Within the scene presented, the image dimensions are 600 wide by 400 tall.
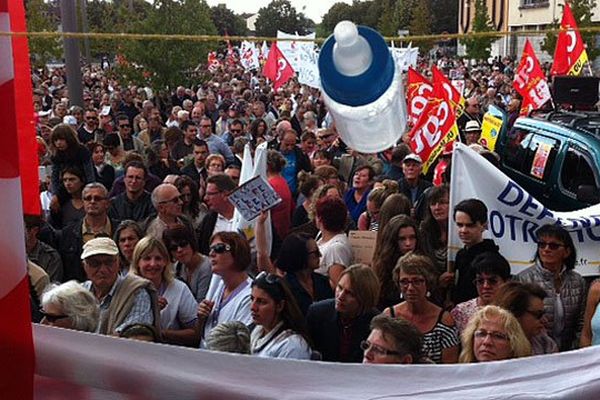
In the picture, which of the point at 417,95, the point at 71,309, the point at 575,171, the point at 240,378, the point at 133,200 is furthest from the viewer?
the point at 417,95

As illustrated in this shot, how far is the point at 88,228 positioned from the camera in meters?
6.14

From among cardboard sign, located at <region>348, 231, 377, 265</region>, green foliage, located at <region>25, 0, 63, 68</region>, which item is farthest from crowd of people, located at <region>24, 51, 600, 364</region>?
green foliage, located at <region>25, 0, 63, 68</region>

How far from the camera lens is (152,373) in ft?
5.31

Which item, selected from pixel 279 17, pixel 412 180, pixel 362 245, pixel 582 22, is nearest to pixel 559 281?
pixel 362 245

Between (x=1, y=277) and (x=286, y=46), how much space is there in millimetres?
17155

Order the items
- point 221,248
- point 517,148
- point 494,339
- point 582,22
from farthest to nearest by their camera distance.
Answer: point 582,22 → point 517,148 → point 221,248 → point 494,339

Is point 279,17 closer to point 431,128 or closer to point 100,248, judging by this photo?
point 431,128

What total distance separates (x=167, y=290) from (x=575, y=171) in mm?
5007

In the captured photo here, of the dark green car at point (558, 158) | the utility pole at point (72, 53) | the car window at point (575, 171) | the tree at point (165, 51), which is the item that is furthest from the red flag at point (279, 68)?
the car window at point (575, 171)

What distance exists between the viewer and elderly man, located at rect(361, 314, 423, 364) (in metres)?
3.11

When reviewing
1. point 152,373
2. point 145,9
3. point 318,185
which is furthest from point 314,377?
point 145,9

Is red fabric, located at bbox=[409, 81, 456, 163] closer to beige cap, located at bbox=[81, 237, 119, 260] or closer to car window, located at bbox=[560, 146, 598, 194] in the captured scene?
car window, located at bbox=[560, 146, 598, 194]

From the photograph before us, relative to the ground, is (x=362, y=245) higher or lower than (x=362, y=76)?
lower

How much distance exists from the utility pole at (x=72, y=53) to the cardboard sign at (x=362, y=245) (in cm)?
768
